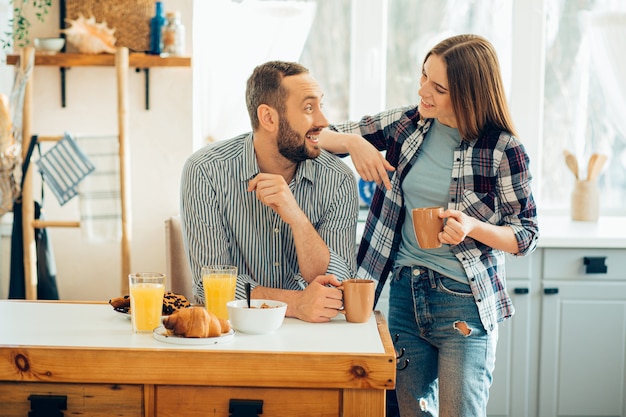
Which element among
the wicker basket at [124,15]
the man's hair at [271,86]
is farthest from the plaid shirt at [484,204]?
the wicker basket at [124,15]

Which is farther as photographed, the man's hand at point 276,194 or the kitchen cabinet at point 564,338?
the kitchen cabinet at point 564,338

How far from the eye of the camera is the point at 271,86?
2234 mm

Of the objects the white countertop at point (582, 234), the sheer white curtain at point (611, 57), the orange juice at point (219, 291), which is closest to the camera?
the orange juice at point (219, 291)

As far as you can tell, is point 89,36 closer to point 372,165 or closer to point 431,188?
point 372,165

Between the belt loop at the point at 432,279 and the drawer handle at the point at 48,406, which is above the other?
the belt loop at the point at 432,279

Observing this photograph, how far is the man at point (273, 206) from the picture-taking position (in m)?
2.08

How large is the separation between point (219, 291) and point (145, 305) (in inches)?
7.0

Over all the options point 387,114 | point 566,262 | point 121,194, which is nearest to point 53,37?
point 121,194

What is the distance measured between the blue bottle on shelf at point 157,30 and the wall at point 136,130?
118 mm

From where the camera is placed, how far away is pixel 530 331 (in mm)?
3199

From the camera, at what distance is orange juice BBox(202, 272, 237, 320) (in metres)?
1.79

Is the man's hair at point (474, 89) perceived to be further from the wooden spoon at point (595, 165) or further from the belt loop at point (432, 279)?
the wooden spoon at point (595, 165)

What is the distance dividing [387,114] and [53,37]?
1654 mm

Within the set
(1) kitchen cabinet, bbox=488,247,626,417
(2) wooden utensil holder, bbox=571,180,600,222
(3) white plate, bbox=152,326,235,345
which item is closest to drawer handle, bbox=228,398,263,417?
(3) white plate, bbox=152,326,235,345
